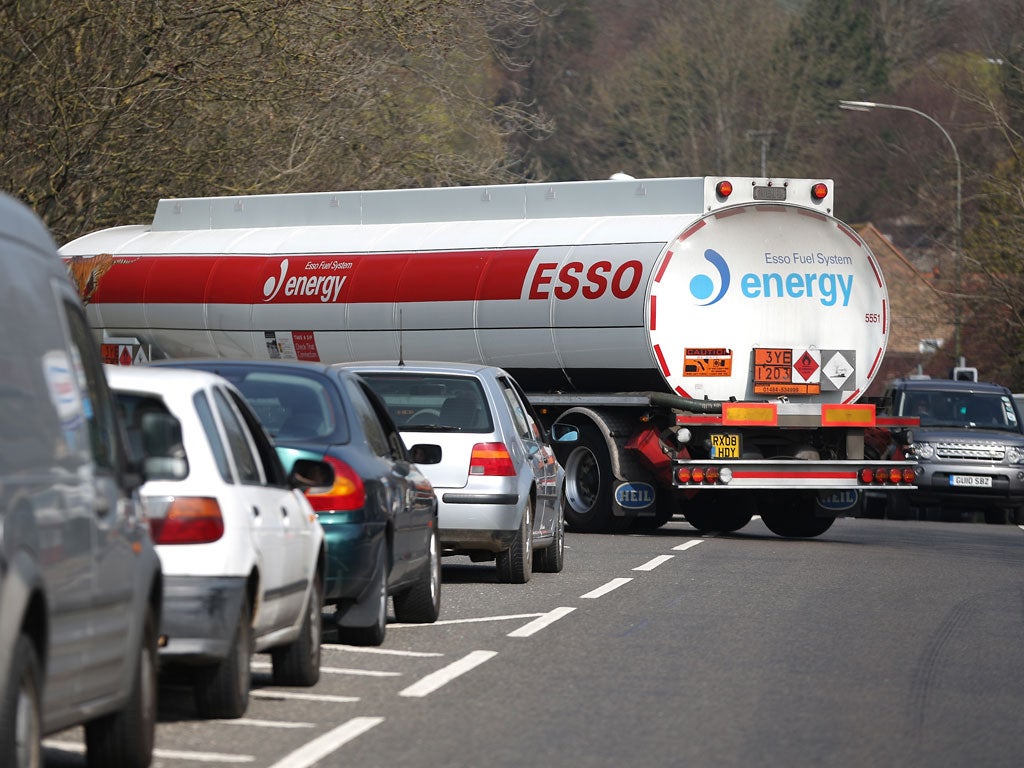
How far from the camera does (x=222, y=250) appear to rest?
26219 millimetres

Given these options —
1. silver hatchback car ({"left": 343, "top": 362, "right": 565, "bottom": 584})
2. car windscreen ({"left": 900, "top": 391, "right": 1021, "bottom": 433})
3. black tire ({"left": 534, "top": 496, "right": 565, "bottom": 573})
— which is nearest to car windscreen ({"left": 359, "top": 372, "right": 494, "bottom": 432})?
silver hatchback car ({"left": 343, "top": 362, "right": 565, "bottom": 584})

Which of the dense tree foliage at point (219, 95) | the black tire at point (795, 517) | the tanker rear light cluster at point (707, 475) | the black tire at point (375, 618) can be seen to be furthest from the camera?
the dense tree foliage at point (219, 95)

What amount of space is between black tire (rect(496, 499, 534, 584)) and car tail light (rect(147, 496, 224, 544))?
23.9 ft

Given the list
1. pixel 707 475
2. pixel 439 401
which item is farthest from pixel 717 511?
pixel 439 401

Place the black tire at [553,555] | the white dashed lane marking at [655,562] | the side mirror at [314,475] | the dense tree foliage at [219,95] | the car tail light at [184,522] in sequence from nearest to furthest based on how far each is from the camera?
the car tail light at [184,522] < the side mirror at [314,475] < the black tire at [553,555] < the white dashed lane marking at [655,562] < the dense tree foliage at [219,95]

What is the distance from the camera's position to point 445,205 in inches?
958

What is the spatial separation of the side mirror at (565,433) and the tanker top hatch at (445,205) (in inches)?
94.1

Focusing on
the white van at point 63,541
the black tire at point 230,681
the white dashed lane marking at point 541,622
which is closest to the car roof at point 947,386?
the white dashed lane marking at point 541,622

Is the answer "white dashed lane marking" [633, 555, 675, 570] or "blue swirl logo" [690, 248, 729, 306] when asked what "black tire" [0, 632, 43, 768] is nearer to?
"white dashed lane marking" [633, 555, 675, 570]

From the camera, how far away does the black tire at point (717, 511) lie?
24.1m

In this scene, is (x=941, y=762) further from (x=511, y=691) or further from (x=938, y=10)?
(x=938, y=10)

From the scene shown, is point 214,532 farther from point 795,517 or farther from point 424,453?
point 795,517

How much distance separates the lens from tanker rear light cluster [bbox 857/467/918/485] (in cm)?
2209

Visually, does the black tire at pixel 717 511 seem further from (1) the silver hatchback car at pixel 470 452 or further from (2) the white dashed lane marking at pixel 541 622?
(2) the white dashed lane marking at pixel 541 622
